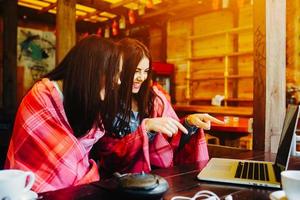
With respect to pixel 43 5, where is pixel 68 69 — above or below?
below

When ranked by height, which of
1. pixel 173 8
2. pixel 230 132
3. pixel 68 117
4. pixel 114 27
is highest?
pixel 173 8

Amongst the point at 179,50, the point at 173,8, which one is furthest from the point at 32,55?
the point at 173,8

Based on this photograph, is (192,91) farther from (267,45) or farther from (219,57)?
(267,45)

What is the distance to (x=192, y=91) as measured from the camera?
279 inches

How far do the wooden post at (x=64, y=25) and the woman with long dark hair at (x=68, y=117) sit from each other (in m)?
2.09

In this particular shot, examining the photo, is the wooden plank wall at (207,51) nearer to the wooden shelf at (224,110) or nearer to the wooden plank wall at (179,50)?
the wooden plank wall at (179,50)

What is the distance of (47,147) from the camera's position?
4.63 feet

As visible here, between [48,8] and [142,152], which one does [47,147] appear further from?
[48,8]

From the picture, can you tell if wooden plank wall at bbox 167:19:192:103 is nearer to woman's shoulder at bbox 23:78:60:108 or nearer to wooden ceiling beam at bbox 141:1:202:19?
wooden ceiling beam at bbox 141:1:202:19

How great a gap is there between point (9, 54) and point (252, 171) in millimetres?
6165

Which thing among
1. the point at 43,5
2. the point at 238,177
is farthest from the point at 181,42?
the point at 238,177

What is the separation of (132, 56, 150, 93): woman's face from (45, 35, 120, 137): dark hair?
631 mm

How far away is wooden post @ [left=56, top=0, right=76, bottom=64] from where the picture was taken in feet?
11.9

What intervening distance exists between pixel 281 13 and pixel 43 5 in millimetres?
6010
